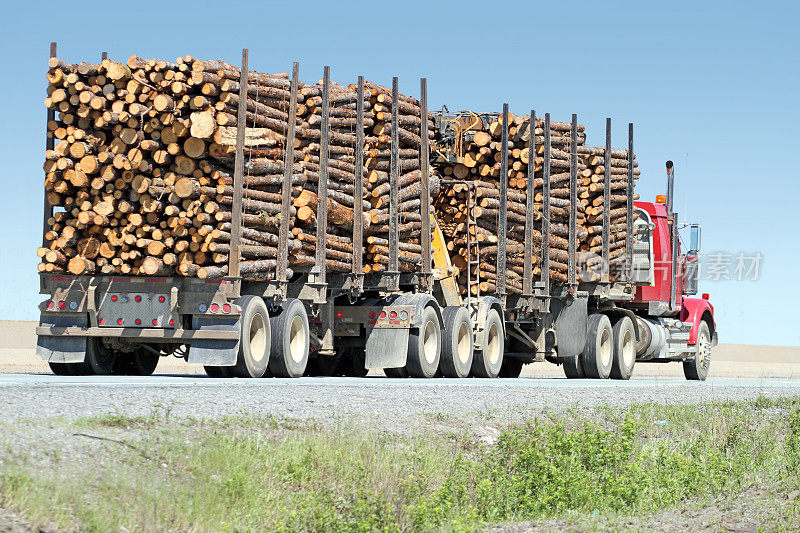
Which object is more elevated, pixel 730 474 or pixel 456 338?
pixel 456 338

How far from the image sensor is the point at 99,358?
16.7 meters

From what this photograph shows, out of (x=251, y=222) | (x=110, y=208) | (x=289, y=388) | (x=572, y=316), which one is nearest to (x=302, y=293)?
(x=251, y=222)

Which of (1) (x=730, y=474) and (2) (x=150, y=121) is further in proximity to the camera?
(2) (x=150, y=121)

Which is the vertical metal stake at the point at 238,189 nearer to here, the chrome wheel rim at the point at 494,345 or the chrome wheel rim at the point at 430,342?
the chrome wheel rim at the point at 430,342

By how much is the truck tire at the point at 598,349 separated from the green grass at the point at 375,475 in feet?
35.5

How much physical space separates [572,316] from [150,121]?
1061 cm

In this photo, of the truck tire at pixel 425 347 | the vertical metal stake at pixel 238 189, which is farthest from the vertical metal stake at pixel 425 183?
the vertical metal stake at pixel 238 189

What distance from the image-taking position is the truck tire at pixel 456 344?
1927 centimetres

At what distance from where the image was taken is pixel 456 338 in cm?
1934

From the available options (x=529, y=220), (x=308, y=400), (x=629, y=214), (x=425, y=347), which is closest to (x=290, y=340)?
(x=425, y=347)

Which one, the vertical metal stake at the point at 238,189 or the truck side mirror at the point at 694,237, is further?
the truck side mirror at the point at 694,237

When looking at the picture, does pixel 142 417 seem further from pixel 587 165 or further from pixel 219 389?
pixel 587 165

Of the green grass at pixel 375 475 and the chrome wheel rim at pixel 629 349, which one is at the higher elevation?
the chrome wheel rim at pixel 629 349

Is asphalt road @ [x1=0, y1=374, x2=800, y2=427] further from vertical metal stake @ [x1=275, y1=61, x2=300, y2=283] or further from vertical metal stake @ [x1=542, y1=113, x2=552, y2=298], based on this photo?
vertical metal stake @ [x1=542, y1=113, x2=552, y2=298]
